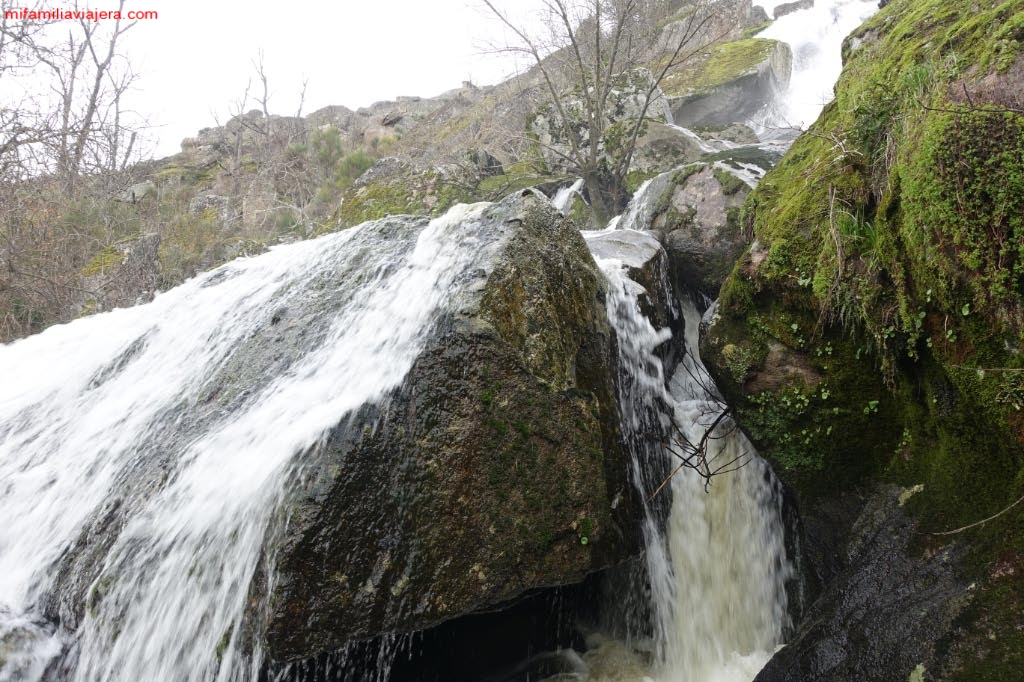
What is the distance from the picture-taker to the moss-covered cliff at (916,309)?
2.11 m

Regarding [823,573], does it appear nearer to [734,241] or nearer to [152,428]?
[734,241]

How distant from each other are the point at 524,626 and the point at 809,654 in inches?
66.3

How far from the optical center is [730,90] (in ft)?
53.0

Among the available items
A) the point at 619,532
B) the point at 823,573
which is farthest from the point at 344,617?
the point at 823,573

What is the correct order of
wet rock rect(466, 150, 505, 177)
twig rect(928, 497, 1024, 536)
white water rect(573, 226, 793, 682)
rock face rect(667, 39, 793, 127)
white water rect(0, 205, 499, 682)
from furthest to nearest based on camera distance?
1. rock face rect(667, 39, 793, 127)
2. wet rock rect(466, 150, 505, 177)
3. white water rect(573, 226, 793, 682)
4. white water rect(0, 205, 499, 682)
5. twig rect(928, 497, 1024, 536)

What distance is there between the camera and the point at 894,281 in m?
2.67

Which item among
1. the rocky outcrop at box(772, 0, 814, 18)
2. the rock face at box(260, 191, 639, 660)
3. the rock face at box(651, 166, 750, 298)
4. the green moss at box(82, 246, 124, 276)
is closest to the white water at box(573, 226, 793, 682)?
the rock face at box(260, 191, 639, 660)

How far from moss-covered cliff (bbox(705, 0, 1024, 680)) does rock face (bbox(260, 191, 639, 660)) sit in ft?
3.76

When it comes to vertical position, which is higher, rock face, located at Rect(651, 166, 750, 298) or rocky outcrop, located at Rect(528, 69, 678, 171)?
rocky outcrop, located at Rect(528, 69, 678, 171)

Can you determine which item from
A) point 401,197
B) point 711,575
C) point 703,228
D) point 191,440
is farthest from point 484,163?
point 711,575

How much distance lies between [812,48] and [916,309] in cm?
2308

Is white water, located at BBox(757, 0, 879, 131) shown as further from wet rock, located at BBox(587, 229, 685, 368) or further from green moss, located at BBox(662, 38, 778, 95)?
wet rock, located at BBox(587, 229, 685, 368)

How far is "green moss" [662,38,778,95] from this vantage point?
16234 mm

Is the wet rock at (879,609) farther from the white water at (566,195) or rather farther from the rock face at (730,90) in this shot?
the rock face at (730,90)
